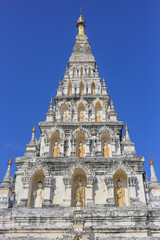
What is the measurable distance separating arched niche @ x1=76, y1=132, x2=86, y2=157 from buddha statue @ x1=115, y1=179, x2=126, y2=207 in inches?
165

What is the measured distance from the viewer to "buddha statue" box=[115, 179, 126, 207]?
64.8 feet

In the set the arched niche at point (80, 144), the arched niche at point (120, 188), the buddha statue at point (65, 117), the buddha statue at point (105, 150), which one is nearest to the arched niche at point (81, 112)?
the buddha statue at point (65, 117)

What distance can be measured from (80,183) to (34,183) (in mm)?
3816

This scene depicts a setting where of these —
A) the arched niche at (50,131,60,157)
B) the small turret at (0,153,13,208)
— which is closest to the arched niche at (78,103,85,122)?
the arched niche at (50,131,60,157)

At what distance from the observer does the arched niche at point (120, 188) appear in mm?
19812

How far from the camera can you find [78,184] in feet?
68.3

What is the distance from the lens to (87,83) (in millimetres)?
29016

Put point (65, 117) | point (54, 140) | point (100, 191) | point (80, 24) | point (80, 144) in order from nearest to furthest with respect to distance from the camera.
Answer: point (100, 191) < point (80, 144) < point (54, 140) < point (65, 117) < point (80, 24)

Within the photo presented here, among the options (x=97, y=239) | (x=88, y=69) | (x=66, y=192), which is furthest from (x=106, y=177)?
(x=88, y=69)

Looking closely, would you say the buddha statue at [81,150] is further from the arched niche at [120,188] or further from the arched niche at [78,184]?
the arched niche at [120,188]

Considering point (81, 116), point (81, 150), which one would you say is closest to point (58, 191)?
point (81, 150)

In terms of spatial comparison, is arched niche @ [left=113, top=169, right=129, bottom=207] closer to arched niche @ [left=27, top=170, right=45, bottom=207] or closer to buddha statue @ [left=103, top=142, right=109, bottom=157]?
buddha statue @ [left=103, top=142, right=109, bottom=157]

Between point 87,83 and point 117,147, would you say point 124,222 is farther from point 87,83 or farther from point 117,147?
point 87,83

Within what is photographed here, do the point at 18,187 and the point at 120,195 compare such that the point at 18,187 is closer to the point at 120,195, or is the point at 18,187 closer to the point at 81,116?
the point at 120,195
